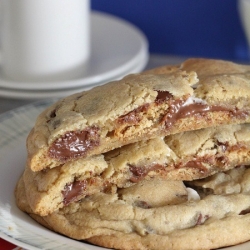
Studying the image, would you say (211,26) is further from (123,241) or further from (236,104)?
(123,241)

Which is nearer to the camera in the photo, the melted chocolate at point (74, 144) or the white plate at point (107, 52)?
the melted chocolate at point (74, 144)

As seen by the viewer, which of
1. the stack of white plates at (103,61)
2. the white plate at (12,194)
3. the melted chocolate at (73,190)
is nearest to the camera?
the white plate at (12,194)

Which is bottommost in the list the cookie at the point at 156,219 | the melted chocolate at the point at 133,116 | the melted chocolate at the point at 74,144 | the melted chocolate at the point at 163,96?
the cookie at the point at 156,219

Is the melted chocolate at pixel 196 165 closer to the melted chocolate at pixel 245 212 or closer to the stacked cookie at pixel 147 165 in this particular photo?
the stacked cookie at pixel 147 165

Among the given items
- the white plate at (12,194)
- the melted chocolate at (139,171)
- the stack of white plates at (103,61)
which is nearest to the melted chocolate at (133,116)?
the melted chocolate at (139,171)

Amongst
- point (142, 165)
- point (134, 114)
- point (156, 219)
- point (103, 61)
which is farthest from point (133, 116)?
point (103, 61)

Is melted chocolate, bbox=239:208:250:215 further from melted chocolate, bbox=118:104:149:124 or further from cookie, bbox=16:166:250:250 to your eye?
melted chocolate, bbox=118:104:149:124
